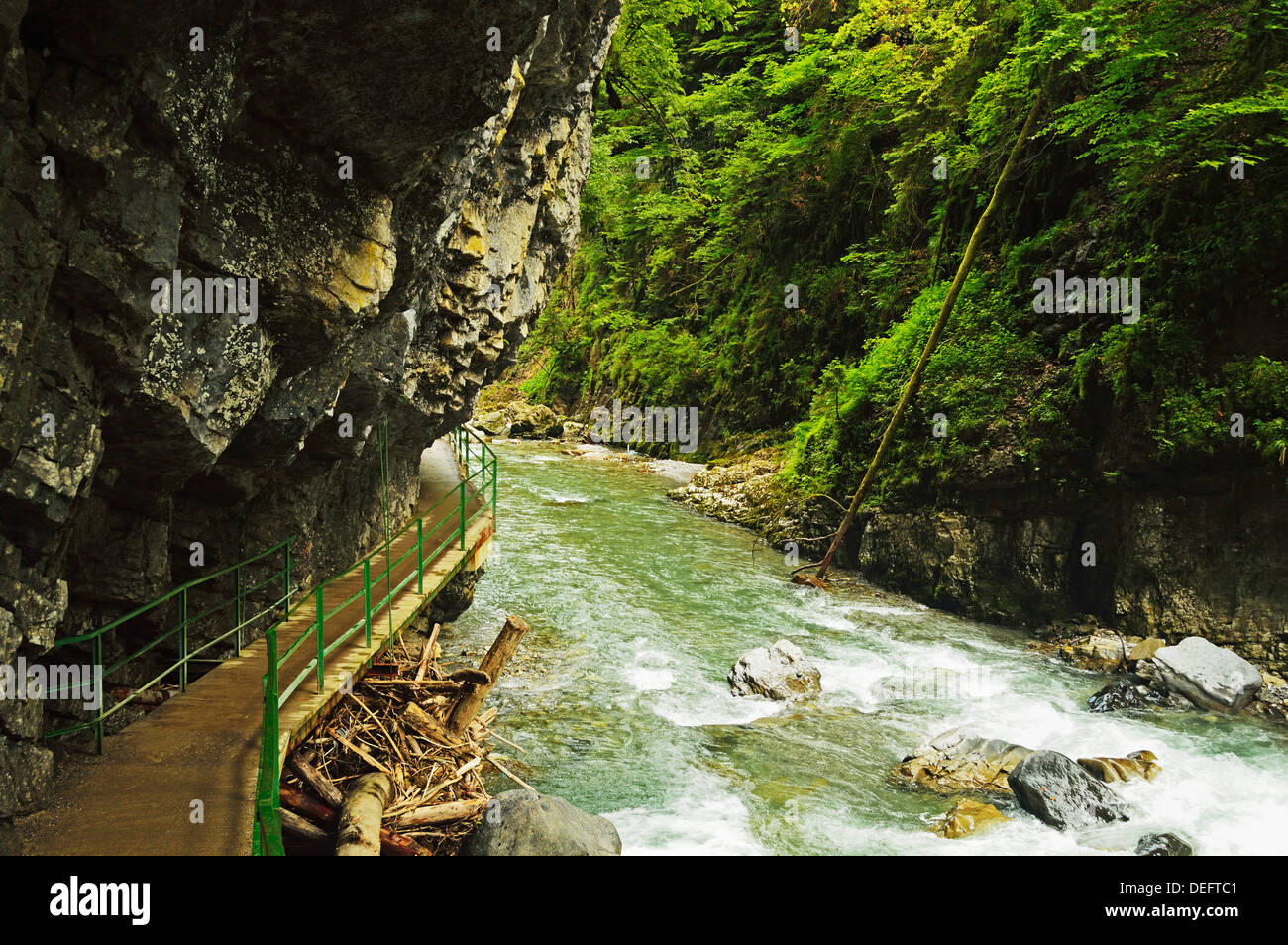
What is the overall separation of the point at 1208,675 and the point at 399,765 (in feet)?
39.4

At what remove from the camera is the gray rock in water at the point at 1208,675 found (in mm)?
12086

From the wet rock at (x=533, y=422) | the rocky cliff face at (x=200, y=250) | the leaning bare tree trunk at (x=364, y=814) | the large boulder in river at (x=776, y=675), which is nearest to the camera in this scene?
the rocky cliff face at (x=200, y=250)

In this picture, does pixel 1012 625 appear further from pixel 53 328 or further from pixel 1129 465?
pixel 53 328

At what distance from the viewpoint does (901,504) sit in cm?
1841

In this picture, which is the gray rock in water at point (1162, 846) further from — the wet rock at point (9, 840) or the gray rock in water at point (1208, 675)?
the wet rock at point (9, 840)

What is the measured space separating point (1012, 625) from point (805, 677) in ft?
18.7

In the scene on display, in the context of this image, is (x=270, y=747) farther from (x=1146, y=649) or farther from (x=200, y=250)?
(x=1146, y=649)

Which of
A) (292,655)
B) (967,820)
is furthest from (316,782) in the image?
(967,820)

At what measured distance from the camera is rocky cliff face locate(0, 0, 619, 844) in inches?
183

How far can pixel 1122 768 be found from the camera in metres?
10.2

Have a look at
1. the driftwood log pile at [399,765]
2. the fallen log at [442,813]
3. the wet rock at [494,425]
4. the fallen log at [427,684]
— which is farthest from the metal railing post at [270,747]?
the wet rock at [494,425]

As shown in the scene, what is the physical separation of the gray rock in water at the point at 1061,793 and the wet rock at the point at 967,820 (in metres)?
0.44

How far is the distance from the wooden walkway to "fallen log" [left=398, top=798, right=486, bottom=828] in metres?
1.37

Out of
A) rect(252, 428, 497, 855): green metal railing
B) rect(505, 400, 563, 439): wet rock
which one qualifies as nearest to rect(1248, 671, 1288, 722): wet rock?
rect(252, 428, 497, 855): green metal railing
